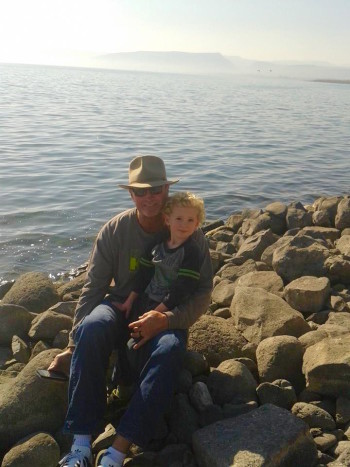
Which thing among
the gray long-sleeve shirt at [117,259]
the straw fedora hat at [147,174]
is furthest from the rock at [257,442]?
the straw fedora hat at [147,174]

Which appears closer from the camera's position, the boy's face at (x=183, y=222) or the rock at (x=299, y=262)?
the boy's face at (x=183, y=222)

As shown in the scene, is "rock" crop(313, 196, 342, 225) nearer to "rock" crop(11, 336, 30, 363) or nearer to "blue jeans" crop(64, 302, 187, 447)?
"rock" crop(11, 336, 30, 363)

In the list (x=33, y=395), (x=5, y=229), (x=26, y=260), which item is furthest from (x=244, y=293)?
(x=5, y=229)

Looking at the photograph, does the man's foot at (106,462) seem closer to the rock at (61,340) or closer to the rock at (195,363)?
the rock at (195,363)

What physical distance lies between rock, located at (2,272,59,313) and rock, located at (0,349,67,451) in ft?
7.73

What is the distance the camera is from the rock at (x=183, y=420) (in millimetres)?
4051

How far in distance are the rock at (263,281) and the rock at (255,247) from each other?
1.19m

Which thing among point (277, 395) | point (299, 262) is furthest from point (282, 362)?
point (299, 262)

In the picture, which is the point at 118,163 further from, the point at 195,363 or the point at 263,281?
the point at 195,363

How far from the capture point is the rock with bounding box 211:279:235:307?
6.23m

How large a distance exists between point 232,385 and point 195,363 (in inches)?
14.1

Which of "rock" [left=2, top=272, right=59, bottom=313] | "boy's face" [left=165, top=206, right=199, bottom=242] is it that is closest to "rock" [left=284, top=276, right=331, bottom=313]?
"boy's face" [left=165, top=206, right=199, bottom=242]

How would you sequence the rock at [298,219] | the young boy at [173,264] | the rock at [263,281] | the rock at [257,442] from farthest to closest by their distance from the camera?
the rock at [298,219] → the rock at [263,281] → the young boy at [173,264] → the rock at [257,442]

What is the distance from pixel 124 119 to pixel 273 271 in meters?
23.5
